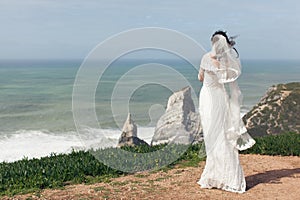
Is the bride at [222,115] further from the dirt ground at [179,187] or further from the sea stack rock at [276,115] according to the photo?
the sea stack rock at [276,115]

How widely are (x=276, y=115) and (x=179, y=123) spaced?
8.11 metres

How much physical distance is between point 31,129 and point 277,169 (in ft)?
94.8

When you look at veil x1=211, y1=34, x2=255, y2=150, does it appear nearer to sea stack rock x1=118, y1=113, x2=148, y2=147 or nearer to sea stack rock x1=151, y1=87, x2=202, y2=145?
sea stack rock x1=118, y1=113, x2=148, y2=147

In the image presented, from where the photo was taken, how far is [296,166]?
10039 millimetres

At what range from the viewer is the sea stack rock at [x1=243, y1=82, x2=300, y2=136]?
22.0 meters

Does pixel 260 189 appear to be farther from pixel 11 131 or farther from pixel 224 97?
pixel 11 131

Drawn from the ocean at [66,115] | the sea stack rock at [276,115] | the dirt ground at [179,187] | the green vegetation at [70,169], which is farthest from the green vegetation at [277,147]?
the sea stack rock at [276,115]

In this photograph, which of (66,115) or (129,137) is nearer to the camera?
(129,137)

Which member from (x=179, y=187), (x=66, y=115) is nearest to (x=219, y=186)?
(x=179, y=187)

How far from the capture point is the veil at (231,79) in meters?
7.62

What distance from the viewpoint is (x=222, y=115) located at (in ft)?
25.7

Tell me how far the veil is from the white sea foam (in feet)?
41.0

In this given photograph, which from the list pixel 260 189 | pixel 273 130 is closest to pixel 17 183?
pixel 260 189

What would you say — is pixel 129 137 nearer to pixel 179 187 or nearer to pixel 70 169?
pixel 70 169
